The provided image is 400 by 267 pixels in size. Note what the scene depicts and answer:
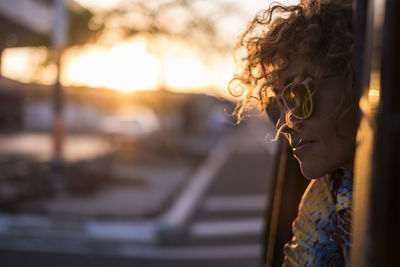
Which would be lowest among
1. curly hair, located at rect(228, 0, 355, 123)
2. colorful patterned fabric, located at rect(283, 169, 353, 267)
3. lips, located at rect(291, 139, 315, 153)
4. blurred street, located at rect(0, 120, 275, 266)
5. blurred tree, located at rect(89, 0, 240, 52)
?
blurred street, located at rect(0, 120, 275, 266)

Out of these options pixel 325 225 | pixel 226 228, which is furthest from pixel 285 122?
pixel 226 228

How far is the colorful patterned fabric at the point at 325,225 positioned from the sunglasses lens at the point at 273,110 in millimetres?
278

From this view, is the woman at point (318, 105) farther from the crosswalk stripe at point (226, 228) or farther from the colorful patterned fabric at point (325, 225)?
the crosswalk stripe at point (226, 228)

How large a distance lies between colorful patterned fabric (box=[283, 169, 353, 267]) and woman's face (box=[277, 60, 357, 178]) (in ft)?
0.30

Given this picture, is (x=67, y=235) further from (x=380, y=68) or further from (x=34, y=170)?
(x=380, y=68)

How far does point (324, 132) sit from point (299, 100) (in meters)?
0.12

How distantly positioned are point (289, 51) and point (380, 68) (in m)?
0.70

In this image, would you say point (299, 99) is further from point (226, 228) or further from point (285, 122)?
point (226, 228)

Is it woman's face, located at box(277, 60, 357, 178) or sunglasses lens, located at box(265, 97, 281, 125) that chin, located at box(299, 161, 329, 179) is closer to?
woman's face, located at box(277, 60, 357, 178)

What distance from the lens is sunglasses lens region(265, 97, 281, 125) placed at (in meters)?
1.46

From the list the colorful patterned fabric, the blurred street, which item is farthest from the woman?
the blurred street

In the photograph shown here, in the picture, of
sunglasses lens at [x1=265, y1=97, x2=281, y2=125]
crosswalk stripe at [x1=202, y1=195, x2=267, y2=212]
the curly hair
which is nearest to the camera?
the curly hair

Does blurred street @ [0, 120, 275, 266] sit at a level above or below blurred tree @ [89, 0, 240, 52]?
below

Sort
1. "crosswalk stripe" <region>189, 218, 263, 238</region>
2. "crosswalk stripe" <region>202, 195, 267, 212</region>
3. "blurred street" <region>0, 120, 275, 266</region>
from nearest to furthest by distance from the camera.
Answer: "blurred street" <region>0, 120, 275, 266</region>, "crosswalk stripe" <region>189, 218, 263, 238</region>, "crosswalk stripe" <region>202, 195, 267, 212</region>
